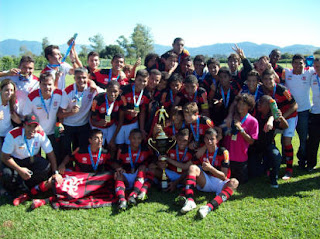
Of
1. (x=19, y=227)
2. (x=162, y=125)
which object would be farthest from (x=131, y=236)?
(x=162, y=125)

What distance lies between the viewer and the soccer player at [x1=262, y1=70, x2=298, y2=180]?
4.91 metres

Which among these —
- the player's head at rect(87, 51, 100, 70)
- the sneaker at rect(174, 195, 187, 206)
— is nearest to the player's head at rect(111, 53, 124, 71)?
the player's head at rect(87, 51, 100, 70)

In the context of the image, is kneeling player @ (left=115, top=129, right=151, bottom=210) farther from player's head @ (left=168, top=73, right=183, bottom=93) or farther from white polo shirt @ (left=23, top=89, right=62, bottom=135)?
white polo shirt @ (left=23, top=89, right=62, bottom=135)

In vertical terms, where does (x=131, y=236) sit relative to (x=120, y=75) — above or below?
below

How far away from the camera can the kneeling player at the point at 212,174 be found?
414 centimetres

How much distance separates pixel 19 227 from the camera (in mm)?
3541

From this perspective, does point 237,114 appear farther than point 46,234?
Yes

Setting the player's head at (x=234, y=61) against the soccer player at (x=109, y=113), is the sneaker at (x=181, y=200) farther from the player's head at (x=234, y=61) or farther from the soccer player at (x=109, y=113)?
the player's head at (x=234, y=61)

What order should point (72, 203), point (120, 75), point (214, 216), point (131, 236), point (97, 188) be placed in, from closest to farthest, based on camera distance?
1. point (131, 236)
2. point (214, 216)
3. point (72, 203)
4. point (97, 188)
5. point (120, 75)

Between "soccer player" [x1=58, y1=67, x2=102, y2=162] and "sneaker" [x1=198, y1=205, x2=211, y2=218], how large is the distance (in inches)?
90.4

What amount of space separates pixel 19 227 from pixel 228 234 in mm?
2745

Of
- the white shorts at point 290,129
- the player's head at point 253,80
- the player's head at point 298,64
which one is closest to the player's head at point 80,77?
the player's head at point 253,80

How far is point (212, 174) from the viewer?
443 cm

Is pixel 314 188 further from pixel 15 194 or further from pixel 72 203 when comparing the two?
pixel 15 194
